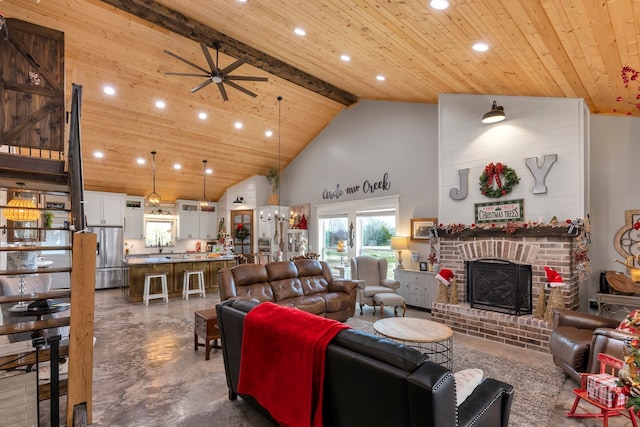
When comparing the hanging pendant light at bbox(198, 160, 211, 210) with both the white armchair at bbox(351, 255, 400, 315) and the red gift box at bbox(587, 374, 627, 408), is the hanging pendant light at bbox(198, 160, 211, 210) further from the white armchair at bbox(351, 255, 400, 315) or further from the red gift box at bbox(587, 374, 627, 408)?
the red gift box at bbox(587, 374, 627, 408)

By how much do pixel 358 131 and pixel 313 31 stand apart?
3674 mm

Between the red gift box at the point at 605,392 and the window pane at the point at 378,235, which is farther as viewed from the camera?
the window pane at the point at 378,235

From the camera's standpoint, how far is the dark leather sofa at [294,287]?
14.9 feet

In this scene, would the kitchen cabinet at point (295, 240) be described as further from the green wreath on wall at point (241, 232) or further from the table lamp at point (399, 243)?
the table lamp at point (399, 243)

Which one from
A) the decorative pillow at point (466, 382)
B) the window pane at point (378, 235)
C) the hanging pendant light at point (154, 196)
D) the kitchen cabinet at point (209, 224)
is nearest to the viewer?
the decorative pillow at point (466, 382)

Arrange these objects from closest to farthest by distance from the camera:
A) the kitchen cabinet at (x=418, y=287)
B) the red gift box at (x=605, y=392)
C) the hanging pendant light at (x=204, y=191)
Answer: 1. the red gift box at (x=605, y=392)
2. the kitchen cabinet at (x=418, y=287)
3. the hanging pendant light at (x=204, y=191)

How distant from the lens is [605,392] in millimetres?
2201

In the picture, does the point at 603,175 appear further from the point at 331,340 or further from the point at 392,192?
the point at 331,340

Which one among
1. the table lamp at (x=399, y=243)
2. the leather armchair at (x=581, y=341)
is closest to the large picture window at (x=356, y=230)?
the table lamp at (x=399, y=243)

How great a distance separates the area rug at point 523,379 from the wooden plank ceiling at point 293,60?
2941 millimetres

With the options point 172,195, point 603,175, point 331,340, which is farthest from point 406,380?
point 172,195

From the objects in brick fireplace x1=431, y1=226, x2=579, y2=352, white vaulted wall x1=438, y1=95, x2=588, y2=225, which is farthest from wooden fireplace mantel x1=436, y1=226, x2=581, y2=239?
white vaulted wall x1=438, y1=95, x2=588, y2=225

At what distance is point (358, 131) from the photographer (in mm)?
7418

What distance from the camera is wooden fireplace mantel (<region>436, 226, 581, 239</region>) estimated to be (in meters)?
3.96
